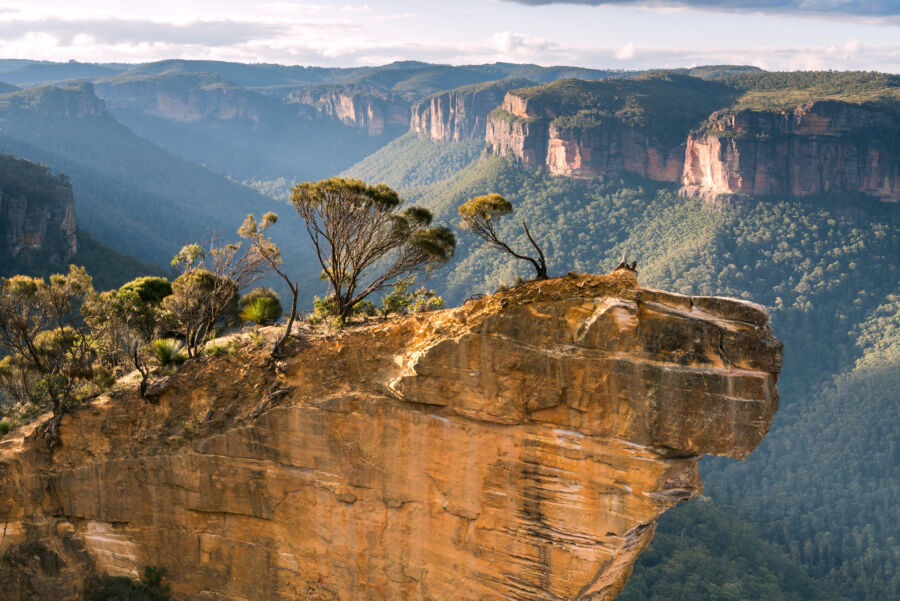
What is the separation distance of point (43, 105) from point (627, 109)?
123m

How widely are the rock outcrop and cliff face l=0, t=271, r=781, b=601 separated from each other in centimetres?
16167

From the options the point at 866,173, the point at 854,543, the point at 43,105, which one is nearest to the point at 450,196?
the point at 866,173

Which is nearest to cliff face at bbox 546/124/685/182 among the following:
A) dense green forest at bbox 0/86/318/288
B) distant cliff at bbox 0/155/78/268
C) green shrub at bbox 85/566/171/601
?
dense green forest at bbox 0/86/318/288

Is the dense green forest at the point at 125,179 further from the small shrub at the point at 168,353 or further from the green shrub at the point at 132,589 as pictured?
the green shrub at the point at 132,589

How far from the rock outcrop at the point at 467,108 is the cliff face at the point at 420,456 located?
530 ft

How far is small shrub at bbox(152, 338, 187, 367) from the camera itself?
1803 cm

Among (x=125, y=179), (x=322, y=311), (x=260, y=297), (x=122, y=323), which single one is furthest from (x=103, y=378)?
A: (x=125, y=179)

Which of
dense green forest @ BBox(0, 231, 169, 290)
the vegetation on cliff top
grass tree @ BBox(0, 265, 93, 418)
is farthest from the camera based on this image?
dense green forest @ BBox(0, 231, 169, 290)

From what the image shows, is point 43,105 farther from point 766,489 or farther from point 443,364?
point 443,364

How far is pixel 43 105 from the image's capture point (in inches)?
6127

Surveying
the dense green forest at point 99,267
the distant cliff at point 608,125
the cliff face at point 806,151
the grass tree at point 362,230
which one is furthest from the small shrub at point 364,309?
the distant cliff at point 608,125

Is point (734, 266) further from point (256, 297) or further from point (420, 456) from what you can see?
point (420, 456)

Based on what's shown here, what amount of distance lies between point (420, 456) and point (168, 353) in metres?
7.15

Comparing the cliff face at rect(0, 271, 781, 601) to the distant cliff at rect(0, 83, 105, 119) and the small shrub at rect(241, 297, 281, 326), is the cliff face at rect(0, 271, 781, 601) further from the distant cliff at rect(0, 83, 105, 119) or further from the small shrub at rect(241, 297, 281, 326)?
the distant cliff at rect(0, 83, 105, 119)
